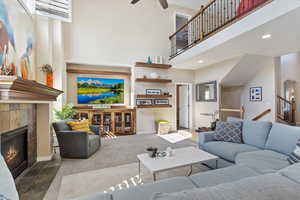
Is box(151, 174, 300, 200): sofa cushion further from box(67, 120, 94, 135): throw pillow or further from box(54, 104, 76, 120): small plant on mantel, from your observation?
box(54, 104, 76, 120): small plant on mantel

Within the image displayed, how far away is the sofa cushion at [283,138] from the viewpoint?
188 cm

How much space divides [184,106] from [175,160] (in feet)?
15.6

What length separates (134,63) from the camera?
5.04 metres

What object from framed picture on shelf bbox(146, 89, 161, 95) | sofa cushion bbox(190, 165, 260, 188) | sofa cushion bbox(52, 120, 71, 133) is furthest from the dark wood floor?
framed picture on shelf bbox(146, 89, 161, 95)

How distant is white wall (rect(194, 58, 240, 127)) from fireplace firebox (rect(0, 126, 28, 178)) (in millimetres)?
5312

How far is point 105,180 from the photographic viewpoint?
6.87 feet

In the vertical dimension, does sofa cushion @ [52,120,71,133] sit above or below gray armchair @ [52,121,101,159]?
above

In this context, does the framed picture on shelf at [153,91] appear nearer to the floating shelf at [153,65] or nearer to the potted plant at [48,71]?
the floating shelf at [153,65]

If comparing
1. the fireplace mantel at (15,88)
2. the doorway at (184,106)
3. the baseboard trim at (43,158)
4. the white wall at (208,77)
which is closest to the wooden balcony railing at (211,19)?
the white wall at (208,77)

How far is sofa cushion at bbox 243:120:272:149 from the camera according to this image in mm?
2266

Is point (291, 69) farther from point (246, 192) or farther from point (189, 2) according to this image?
point (246, 192)

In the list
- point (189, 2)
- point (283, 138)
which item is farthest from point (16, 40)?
point (189, 2)

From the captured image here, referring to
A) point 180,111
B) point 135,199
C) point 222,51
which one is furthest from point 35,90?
point 180,111

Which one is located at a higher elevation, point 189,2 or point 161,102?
point 189,2
